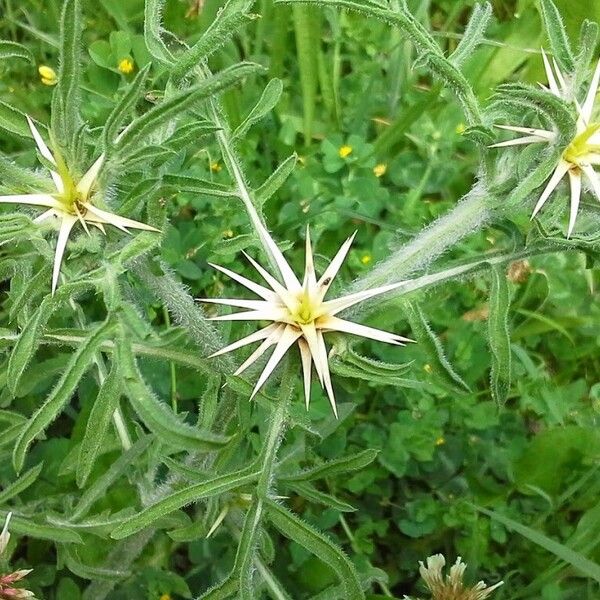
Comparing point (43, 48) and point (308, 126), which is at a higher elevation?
point (43, 48)

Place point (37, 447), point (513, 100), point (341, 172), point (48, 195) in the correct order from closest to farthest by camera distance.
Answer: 1. point (48, 195)
2. point (513, 100)
3. point (37, 447)
4. point (341, 172)

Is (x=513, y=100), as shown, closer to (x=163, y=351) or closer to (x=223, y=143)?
(x=223, y=143)

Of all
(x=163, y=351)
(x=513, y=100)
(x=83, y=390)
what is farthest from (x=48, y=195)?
(x=83, y=390)

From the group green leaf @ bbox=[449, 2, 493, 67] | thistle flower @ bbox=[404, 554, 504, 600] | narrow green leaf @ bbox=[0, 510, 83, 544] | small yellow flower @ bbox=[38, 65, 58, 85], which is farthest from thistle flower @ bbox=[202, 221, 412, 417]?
small yellow flower @ bbox=[38, 65, 58, 85]

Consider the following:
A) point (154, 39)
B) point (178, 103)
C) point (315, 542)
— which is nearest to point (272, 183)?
point (154, 39)

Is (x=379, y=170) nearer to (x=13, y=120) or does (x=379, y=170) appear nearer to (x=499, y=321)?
(x=499, y=321)

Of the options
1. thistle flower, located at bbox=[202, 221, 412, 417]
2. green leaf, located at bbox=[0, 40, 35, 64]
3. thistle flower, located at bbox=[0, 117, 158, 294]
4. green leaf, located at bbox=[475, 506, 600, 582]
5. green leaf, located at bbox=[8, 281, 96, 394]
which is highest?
green leaf, located at bbox=[0, 40, 35, 64]

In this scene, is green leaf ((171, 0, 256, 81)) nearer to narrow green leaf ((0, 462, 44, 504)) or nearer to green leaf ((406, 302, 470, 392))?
green leaf ((406, 302, 470, 392))
